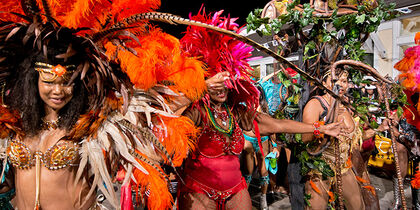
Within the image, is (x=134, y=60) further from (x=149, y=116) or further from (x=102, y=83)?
(x=149, y=116)

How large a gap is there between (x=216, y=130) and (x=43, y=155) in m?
1.16

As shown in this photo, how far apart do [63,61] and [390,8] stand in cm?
280

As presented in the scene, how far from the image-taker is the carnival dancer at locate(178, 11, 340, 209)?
6.45ft

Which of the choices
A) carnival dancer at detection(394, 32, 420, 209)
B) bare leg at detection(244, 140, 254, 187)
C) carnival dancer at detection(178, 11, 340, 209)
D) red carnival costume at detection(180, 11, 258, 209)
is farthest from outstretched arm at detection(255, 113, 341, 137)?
carnival dancer at detection(394, 32, 420, 209)

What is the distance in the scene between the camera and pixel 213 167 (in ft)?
6.70

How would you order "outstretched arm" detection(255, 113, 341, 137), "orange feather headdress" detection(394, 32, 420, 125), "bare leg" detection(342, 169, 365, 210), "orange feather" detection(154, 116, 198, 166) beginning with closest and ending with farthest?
1. "orange feather" detection(154, 116, 198, 166)
2. "outstretched arm" detection(255, 113, 341, 137)
3. "bare leg" detection(342, 169, 365, 210)
4. "orange feather headdress" detection(394, 32, 420, 125)

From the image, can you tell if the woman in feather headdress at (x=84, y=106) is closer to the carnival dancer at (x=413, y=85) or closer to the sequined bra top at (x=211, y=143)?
the sequined bra top at (x=211, y=143)

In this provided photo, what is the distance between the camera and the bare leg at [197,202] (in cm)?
197

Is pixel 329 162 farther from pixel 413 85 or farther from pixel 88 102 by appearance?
pixel 88 102

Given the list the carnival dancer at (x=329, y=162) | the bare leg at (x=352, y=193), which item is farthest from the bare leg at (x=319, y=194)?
the bare leg at (x=352, y=193)

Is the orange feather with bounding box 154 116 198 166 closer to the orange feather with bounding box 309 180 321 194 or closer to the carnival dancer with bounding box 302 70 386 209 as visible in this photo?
the carnival dancer with bounding box 302 70 386 209

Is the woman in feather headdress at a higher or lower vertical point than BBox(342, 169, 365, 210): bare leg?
higher

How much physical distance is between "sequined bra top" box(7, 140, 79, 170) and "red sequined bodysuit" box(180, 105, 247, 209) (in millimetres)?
905

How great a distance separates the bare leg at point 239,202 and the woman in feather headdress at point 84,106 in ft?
2.42
